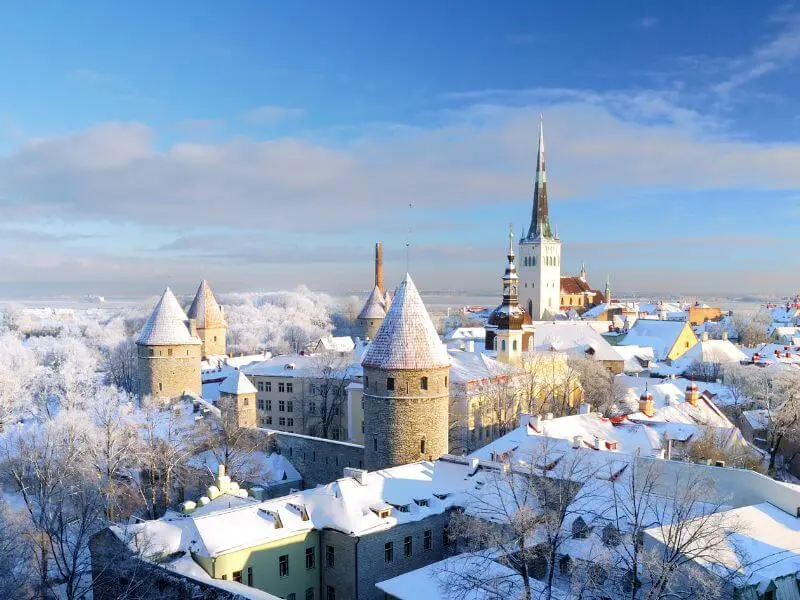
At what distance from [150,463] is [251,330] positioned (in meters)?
84.9

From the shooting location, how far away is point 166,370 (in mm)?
44031

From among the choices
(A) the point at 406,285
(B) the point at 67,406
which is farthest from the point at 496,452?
(B) the point at 67,406

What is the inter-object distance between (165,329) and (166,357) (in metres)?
1.69

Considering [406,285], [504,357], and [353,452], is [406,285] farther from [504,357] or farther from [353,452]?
[504,357]

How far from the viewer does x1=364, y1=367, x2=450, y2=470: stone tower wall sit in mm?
28297

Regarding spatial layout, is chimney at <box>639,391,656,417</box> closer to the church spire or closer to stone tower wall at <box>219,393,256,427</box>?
stone tower wall at <box>219,393,256,427</box>

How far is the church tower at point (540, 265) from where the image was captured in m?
101

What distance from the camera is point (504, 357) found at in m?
53.2

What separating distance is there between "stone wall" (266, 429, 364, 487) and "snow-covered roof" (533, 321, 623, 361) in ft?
92.2

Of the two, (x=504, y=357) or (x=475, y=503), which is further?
(x=504, y=357)

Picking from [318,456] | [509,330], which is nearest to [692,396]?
[509,330]

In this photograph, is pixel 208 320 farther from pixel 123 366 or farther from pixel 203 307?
pixel 123 366

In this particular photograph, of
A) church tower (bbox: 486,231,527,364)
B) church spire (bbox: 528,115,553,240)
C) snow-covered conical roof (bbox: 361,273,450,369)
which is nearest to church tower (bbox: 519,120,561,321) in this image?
church spire (bbox: 528,115,553,240)

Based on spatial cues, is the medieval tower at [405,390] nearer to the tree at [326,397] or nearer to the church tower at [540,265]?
the tree at [326,397]
